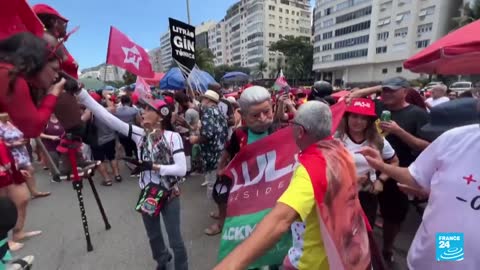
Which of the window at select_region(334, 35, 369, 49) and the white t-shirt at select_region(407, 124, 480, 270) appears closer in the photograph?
the white t-shirt at select_region(407, 124, 480, 270)

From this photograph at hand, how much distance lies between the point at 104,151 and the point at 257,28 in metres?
89.7

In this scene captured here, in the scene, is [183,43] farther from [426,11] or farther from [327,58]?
[327,58]

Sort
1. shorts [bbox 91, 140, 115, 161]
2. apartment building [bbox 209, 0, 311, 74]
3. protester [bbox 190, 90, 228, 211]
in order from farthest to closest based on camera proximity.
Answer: apartment building [bbox 209, 0, 311, 74] < shorts [bbox 91, 140, 115, 161] < protester [bbox 190, 90, 228, 211]

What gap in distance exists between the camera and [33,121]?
1.72m

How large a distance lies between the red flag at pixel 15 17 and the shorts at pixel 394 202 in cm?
352

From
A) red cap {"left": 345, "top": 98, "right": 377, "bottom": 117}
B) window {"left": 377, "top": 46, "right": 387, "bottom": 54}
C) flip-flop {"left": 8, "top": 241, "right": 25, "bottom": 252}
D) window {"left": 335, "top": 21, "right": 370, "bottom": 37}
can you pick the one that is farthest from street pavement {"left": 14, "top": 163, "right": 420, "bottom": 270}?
window {"left": 335, "top": 21, "right": 370, "bottom": 37}

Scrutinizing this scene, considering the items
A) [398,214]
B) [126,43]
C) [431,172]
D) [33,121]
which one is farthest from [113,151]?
[431,172]

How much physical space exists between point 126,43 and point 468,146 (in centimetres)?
490

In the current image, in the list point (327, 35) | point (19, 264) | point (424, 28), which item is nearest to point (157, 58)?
→ point (327, 35)

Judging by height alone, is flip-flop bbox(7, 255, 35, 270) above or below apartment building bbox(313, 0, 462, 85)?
below

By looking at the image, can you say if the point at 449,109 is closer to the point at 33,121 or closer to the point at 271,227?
the point at 271,227

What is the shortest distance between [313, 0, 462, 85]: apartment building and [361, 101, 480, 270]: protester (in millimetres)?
50834

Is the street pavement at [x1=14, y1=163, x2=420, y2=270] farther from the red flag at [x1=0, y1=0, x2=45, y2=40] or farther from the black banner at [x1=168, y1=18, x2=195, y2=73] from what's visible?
the black banner at [x1=168, y1=18, x2=195, y2=73]

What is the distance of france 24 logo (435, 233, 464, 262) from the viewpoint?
135cm
